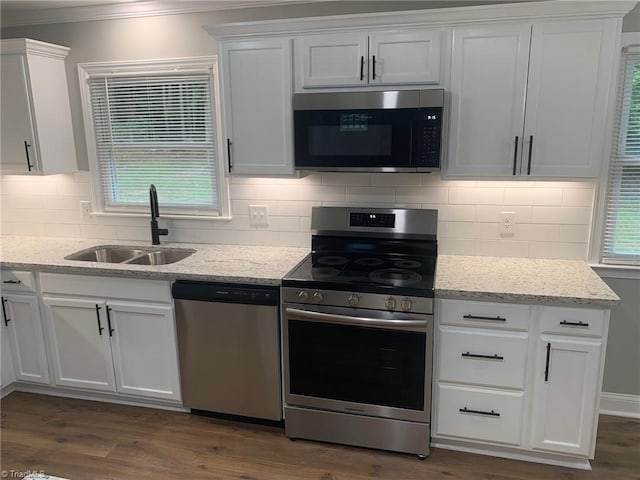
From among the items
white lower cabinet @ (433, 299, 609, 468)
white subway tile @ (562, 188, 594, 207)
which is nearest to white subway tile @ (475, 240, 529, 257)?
white subway tile @ (562, 188, 594, 207)

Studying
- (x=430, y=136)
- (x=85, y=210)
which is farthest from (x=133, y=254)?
(x=430, y=136)

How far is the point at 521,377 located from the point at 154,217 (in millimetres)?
2369

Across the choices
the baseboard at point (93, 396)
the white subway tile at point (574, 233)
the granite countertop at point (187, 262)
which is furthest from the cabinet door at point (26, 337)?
the white subway tile at point (574, 233)

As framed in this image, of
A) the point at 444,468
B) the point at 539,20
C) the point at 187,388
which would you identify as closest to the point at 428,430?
the point at 444,468

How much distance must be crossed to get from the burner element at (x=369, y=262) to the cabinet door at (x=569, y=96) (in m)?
0.92

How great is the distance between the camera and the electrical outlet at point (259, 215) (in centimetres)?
308

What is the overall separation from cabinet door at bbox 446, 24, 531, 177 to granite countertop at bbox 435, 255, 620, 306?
51cm

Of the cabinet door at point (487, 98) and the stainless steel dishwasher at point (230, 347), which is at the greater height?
the cabinet door at point (487, 98)

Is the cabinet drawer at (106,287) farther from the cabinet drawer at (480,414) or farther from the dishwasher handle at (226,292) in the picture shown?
the cabinet drawer at (480,414)

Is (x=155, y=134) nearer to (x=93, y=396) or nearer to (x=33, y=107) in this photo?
(x=33, y=107)

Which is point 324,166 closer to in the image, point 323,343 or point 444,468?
point 323,343

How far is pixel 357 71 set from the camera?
2.46 m

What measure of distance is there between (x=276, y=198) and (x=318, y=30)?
40.8 inches

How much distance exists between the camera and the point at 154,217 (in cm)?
314
